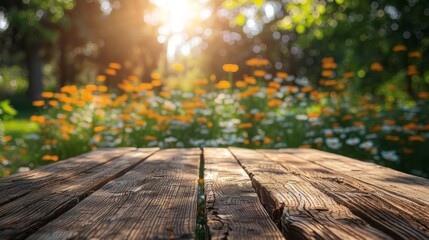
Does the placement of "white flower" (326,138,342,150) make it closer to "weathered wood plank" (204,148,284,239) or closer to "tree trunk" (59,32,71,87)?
"weathered wood plank" (204,148,284,239)

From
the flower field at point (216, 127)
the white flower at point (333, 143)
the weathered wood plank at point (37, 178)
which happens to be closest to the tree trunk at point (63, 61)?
the flower field at point (216, 127)

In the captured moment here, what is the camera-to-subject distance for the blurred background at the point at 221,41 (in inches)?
310

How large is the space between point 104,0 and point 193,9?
9.05 metres

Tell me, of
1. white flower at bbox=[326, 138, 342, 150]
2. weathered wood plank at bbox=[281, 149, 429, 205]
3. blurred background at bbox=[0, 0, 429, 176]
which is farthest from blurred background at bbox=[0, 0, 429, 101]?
weathered wood plank at bbox=[281, 149, 429, 205]

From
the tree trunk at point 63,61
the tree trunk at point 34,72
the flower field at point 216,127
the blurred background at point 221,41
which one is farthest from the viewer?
the tree trunk at point 63,61

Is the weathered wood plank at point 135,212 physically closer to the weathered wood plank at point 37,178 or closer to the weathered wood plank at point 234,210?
the weathered wood plank at point 234,210

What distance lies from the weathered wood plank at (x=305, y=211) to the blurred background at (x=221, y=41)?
3421 millimetres

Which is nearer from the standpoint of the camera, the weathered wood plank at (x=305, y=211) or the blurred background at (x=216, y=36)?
the weathered wood plank at (x=305, y=211)

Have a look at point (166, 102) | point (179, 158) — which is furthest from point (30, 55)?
point (179, 158)

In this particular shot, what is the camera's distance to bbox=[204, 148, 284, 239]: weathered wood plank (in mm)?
1091

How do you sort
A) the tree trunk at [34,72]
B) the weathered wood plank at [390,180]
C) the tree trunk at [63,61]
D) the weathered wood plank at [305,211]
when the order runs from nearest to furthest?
the weathered wood plank at [305,211] → the weathered wood plank at [390,180] → the tree trunk at [34,72] → the tree trunk at [63,61]

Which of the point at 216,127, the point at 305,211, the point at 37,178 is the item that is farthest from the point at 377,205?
the point at 216,127

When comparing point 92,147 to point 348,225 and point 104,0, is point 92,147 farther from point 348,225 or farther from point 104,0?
point 104,0

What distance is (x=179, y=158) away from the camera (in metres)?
2.87
